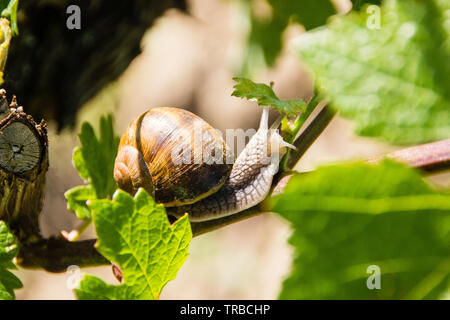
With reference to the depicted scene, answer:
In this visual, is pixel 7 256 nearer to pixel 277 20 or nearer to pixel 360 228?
pixel 360 228

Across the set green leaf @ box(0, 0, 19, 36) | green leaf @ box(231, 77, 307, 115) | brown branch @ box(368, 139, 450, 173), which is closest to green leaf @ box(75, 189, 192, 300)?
green leaf @ box(231, 77, 307, 115)

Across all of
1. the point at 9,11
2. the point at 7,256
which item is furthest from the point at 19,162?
the point at 9,11

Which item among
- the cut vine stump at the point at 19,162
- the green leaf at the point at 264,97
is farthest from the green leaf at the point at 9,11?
the green leaf at the point at 264,97

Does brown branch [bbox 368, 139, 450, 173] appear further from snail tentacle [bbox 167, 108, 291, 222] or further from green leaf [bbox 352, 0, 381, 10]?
snail tentacle [bbox 167, 108, 291, 222]
